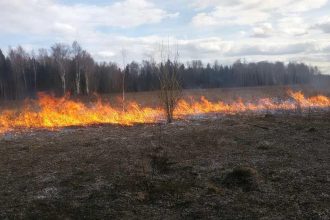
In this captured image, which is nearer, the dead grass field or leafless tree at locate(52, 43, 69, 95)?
the dead grass field

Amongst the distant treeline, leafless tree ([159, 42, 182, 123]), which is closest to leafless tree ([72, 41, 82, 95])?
the distant treeline

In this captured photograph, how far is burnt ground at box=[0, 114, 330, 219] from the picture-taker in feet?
24.8

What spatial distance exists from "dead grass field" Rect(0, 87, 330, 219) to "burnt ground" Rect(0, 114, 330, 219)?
2 centimetres

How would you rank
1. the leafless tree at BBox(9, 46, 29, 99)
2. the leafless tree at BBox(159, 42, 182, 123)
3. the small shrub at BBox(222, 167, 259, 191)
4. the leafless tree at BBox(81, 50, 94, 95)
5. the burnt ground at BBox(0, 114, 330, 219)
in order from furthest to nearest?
the leafless tree at BBox(81, 50, 94, 95)
the leafless tree at BBox(9, 46, 29, 99)
the leafless tree at BBox(159, 42, 182, 123)
the small shrub at BBox(222, 167, 259, 191)
the burnt ground at BBox(0, 114, 330, 219)

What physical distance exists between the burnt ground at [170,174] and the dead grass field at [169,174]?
0.02 metres

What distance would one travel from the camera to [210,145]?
13172mm

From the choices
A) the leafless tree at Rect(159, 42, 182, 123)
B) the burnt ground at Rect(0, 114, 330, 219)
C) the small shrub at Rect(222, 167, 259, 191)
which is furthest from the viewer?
the leafless tree at Rect(159, 42, 182, 123)

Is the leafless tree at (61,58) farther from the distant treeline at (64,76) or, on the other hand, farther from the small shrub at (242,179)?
the small shrub at (242,179)

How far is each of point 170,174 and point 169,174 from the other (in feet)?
0.08

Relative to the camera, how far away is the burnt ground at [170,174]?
757cm

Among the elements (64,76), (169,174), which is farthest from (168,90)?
(64,76)

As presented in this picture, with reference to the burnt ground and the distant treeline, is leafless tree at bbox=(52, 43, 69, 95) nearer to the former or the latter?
the distant treeline

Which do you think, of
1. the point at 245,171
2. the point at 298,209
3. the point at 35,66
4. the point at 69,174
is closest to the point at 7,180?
the point at 69,174

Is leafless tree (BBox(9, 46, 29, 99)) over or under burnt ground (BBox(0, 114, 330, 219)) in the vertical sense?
over
